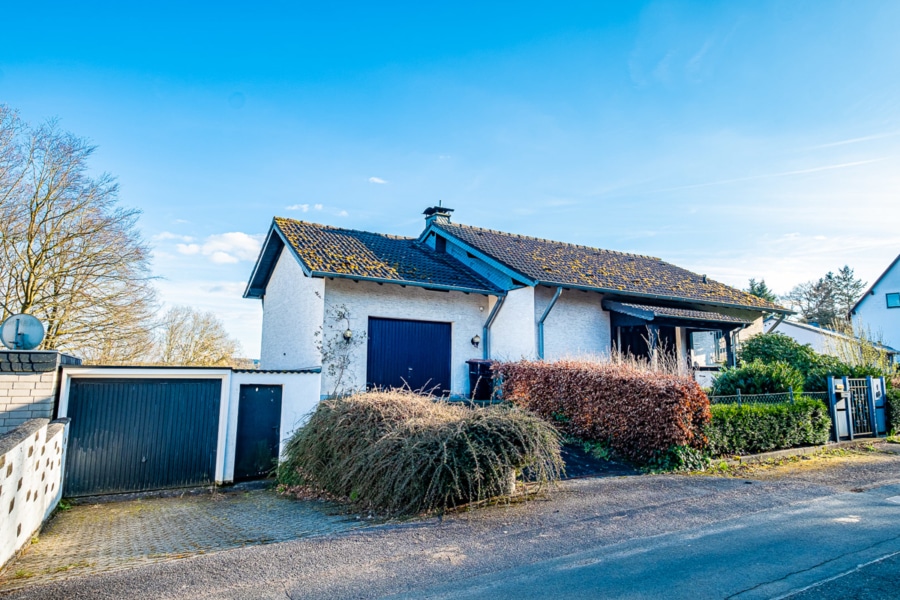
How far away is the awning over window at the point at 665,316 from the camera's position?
1456 centimetres

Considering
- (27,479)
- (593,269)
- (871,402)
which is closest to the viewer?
(27,479)

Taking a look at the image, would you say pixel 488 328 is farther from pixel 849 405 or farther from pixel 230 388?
pixel 849 405

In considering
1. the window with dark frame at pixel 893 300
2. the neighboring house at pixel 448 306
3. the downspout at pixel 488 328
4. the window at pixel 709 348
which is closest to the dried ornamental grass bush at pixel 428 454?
the neighboring house at pixel 448 306

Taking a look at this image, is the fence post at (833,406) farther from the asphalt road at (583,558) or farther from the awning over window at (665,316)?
the asphalt road at (583,558)

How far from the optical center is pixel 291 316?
14070mm

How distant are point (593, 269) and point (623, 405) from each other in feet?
27.1

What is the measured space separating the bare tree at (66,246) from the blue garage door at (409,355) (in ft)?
35.6

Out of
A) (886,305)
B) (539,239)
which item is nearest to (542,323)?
(539,239)

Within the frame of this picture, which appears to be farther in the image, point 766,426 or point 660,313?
point 660,313

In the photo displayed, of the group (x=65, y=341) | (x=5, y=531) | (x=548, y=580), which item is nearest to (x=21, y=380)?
(x=5, y=531)

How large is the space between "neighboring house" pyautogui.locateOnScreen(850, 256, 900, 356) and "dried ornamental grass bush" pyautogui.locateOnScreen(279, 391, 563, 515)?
3225cm

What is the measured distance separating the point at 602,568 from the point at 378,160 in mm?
9887

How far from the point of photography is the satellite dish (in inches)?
311

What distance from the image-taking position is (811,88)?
933 centimetres
